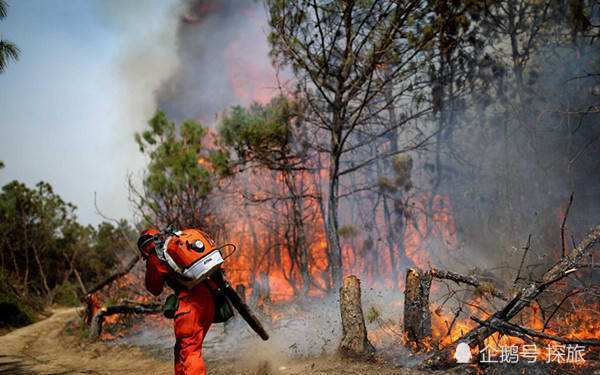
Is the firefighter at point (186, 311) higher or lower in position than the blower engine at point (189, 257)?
lower

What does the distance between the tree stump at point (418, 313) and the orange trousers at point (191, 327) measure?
116 inches

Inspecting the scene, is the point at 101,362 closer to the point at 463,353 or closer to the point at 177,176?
the point at 177,176

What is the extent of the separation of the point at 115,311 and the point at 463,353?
332 inches

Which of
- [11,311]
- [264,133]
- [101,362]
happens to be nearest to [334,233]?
[264,133]

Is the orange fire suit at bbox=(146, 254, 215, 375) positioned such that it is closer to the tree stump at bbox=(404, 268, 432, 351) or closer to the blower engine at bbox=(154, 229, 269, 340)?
the blower engine at bbox=(154, 229, 269, 340)

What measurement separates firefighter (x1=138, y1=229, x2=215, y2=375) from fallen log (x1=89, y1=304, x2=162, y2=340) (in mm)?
5599

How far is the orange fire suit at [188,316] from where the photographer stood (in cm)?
399

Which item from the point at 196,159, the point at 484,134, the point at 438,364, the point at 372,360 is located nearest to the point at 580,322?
the point at 438,364

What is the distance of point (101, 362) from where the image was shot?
25.9 feet

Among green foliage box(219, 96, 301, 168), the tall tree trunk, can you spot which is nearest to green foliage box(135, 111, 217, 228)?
green foliage box(219, 96, 301, 168)

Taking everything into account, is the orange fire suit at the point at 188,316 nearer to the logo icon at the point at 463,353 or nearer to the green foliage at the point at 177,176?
the logo icon at the point at 463,353

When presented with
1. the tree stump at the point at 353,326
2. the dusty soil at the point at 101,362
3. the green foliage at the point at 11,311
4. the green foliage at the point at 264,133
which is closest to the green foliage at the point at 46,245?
the green foliage at the point at 11,311

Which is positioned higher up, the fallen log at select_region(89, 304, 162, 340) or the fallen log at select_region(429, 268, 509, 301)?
the fallen log at select_region(429, 268, 509, 301)

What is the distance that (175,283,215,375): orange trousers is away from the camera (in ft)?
13.0
